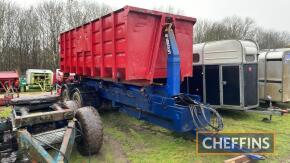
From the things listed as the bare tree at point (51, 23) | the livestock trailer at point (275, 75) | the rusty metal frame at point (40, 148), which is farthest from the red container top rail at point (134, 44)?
the bare tree at point (51, 23)

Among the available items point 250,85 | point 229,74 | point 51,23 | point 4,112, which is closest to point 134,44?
point 229,74

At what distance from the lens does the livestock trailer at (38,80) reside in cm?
1748

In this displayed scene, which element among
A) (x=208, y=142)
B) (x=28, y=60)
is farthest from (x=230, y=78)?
(x=28, y=60)

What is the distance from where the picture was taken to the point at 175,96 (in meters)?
5.34

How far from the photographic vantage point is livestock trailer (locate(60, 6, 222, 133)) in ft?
16.9

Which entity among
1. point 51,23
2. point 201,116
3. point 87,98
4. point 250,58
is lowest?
point 201,116

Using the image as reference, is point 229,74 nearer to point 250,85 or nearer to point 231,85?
point 231,85

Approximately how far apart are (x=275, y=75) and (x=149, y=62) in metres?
5.95

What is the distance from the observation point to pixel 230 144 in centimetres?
496

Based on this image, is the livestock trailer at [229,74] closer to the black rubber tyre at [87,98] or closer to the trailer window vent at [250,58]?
the trailer window vent at [250,58]

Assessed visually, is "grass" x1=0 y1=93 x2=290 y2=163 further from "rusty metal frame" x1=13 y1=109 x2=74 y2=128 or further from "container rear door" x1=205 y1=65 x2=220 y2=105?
"rusty metal frame" x1=13 y1=109 x2=74 y2=128

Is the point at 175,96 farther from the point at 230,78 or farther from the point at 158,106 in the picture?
the point at 230,78

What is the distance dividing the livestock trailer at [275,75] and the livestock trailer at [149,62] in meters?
4.60

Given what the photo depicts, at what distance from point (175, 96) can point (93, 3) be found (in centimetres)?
2907
